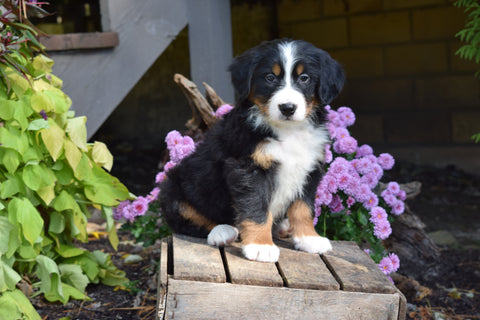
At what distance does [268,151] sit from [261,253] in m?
0.47

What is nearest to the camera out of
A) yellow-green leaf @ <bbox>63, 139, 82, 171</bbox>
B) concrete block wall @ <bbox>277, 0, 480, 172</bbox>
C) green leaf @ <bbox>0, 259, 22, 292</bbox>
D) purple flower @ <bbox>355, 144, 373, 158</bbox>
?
green leaf @ <bbox>0, 259, 22, 292</bbox>

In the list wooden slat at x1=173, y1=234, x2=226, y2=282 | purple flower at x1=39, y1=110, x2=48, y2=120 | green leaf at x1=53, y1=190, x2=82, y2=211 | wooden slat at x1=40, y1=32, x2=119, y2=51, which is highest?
wooden slat at x1=40, y1=32, x2=119, y2=51

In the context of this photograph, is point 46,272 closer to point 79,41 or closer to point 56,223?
point 56,223

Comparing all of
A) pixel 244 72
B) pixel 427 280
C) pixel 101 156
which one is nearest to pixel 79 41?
pixel 101 156

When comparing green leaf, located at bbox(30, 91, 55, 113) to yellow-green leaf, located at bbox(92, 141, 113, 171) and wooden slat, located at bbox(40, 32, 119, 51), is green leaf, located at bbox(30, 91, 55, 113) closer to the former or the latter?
yellow-green leaf, located at bbox(92, 141, 113, 171)

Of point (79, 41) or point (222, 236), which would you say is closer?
point (222, 236)

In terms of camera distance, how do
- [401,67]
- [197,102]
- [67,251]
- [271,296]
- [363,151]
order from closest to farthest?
[271,296]
[67,251]
[363,151]
[197,102]
[401,67]

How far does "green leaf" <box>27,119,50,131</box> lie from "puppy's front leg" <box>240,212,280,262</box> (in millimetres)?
1098

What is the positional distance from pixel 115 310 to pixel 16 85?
1.38 metres

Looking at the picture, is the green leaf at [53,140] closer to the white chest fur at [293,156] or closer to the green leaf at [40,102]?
the green leaf at [40,102]

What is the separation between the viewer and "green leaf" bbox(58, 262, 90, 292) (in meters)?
3.25

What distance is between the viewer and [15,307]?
8.63ft

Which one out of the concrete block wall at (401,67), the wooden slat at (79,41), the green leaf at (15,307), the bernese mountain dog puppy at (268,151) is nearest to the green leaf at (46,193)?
the green leaf at (15,307)

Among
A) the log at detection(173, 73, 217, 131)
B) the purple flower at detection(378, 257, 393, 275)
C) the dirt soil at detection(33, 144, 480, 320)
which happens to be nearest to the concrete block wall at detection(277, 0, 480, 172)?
the dirt soil at detection(33, 144, 480, 320)
